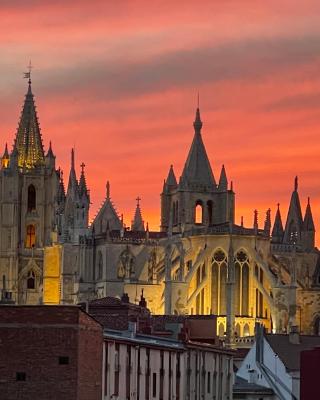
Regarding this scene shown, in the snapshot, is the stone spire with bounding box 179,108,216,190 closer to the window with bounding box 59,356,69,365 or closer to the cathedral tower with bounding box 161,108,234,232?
the cathedral tower with bounding box 161,108,234,232

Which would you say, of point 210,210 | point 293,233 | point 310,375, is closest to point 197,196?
point 210,210

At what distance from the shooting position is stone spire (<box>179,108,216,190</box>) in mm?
183375

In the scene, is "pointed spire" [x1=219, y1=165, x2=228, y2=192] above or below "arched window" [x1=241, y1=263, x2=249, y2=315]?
above

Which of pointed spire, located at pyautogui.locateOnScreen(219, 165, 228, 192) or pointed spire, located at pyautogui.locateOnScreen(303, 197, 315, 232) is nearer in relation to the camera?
pointed spire, located at pyautogui.locateOnScreen(219, 165, 228, 192)

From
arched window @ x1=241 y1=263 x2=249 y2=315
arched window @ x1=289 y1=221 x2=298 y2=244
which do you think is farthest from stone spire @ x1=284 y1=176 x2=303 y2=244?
arched window @ x1=241 y1=263 x2=249 y2=315

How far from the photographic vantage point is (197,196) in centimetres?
18188

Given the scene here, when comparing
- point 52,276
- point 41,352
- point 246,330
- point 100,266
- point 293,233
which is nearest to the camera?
point 41,352

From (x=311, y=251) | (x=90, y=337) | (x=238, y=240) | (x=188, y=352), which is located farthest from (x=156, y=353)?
(x=311, y=251)

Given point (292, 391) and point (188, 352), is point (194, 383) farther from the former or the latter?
point (292, 391)

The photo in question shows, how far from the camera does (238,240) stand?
555 ft

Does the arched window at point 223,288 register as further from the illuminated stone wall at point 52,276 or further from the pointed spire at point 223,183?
the illuminated stone wall at point 52,276

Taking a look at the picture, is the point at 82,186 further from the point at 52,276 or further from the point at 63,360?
the point at 63,360

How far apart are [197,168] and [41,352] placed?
121m

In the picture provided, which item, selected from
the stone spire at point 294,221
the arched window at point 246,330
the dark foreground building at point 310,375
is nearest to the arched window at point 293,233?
the stone spire at point 294,221
